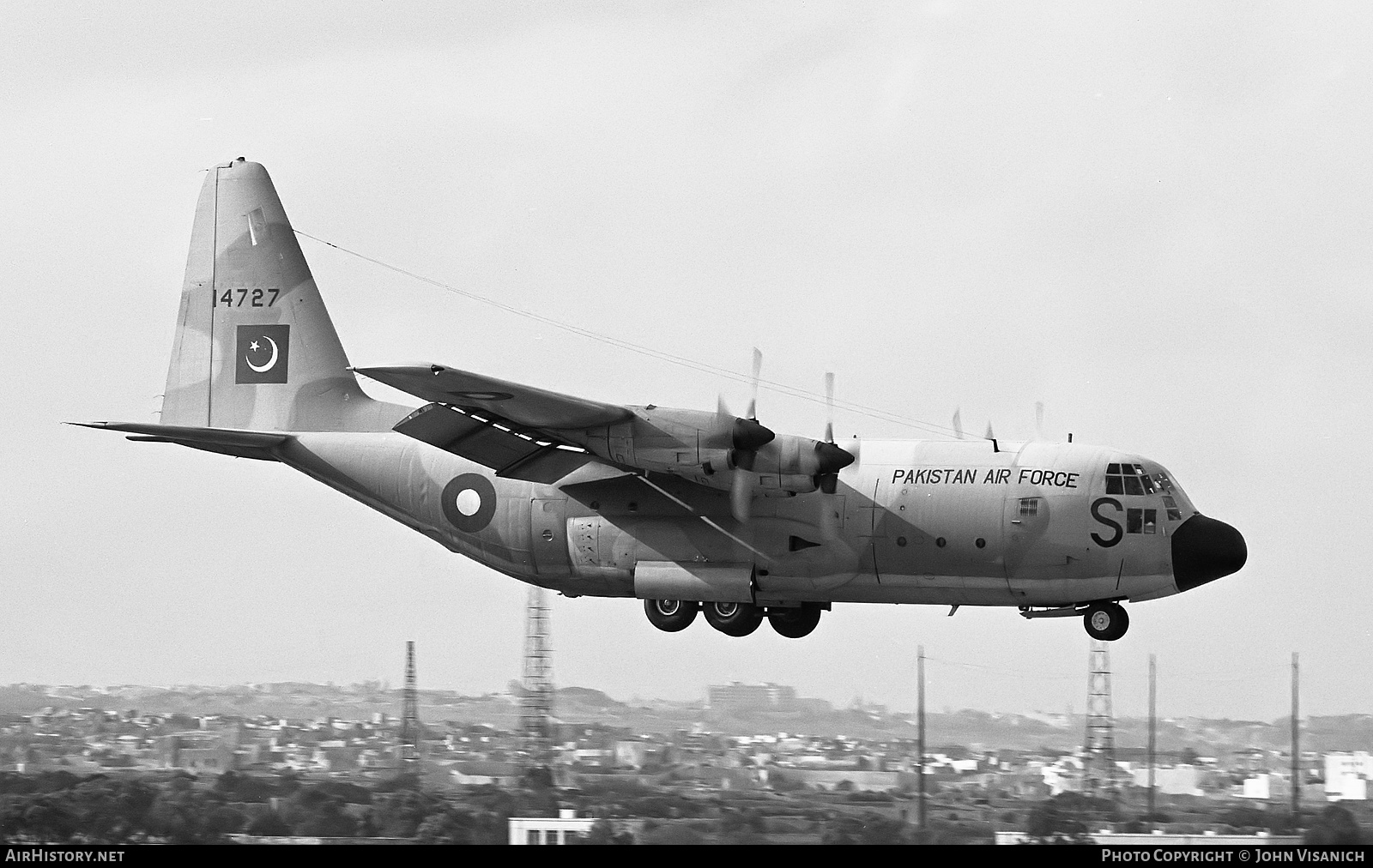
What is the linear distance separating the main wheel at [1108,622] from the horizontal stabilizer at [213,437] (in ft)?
39.4

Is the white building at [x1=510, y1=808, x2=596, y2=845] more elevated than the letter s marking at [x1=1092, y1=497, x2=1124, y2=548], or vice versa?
the letter s marking at [x1=1092, y1=497, x2=1124, y2=548]

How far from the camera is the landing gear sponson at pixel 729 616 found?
2641cm

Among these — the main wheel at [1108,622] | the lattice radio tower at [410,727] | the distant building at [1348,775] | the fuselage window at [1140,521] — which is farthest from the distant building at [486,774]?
the distant building at [1348,775]

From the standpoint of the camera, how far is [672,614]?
86.8 ft

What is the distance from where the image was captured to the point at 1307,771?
23.4m

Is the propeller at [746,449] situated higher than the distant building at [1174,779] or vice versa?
the propeller at [746,449]

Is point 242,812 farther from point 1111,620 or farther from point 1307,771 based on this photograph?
point 1307,771

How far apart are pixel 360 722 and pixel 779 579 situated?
6.35 metres

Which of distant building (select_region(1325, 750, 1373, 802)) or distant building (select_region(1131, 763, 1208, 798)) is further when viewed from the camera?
distant building (select_region(1131, 763, 1208, 798))

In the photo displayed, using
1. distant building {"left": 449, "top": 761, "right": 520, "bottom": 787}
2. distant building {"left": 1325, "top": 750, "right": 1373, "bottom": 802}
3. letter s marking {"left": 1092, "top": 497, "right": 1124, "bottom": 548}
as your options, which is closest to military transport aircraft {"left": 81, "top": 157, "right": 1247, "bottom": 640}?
letter s marking {"left": 1092, "top": 497, "right": 1124, "bottom": 548}

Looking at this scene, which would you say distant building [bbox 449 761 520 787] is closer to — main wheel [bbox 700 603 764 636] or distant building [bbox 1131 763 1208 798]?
main wheel [bbox 700 603 764 636]

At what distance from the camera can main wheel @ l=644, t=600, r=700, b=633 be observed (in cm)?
2647

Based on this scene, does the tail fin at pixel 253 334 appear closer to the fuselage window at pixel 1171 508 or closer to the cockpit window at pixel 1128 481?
the cockpit window at pixel 1128 481

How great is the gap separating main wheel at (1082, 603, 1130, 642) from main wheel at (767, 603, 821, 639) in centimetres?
399
